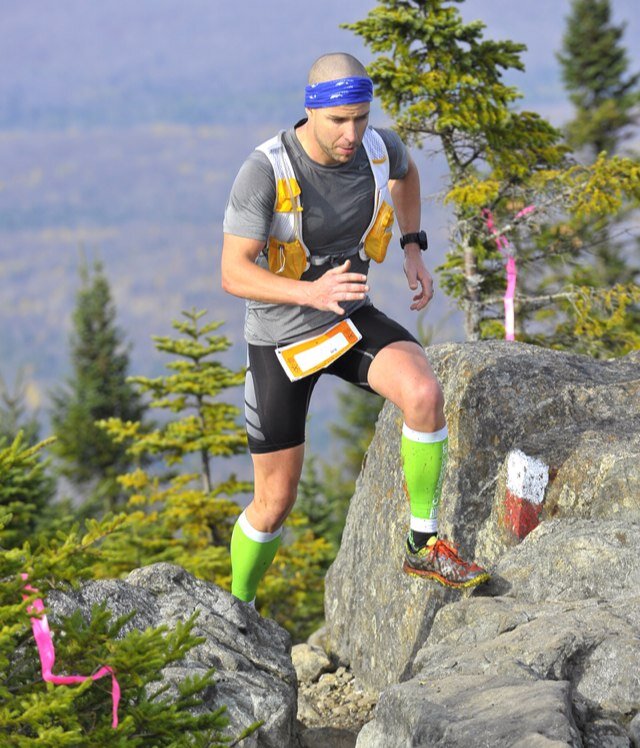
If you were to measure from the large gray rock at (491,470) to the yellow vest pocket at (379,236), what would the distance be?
1651 mm

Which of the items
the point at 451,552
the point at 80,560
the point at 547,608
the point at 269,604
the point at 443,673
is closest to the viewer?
the point at 80,560

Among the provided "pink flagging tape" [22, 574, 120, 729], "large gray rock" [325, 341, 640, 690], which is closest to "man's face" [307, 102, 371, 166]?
"large gray rock" [325, 341, 640, 690]

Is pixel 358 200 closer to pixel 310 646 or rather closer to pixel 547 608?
pixel 547 608

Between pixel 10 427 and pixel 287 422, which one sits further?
pixel 10 427

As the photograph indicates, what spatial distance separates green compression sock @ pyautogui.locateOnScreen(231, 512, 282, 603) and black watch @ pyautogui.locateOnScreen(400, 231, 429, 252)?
213 centimetres

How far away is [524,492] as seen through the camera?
Result: 746 cm

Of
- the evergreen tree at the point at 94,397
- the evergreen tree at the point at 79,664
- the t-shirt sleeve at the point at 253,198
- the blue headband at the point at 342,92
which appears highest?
the blue headband at the point at 342,92

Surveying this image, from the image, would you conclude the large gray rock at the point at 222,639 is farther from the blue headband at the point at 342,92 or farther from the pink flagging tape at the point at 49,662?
the blue headband at the point at 342,92

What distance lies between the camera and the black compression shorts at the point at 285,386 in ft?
21.6

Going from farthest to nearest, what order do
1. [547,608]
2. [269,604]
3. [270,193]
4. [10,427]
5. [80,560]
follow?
[10,427] < [269,604] < [270,193] < [547,608] < [80,560]

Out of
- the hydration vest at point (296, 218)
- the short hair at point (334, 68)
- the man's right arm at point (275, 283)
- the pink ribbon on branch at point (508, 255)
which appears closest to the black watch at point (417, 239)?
the hydration vest at point (296, 218)

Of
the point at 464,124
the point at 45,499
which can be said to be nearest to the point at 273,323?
the point at 464,124

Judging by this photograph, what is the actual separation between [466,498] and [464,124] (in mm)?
11071

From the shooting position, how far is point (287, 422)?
6746 mm
